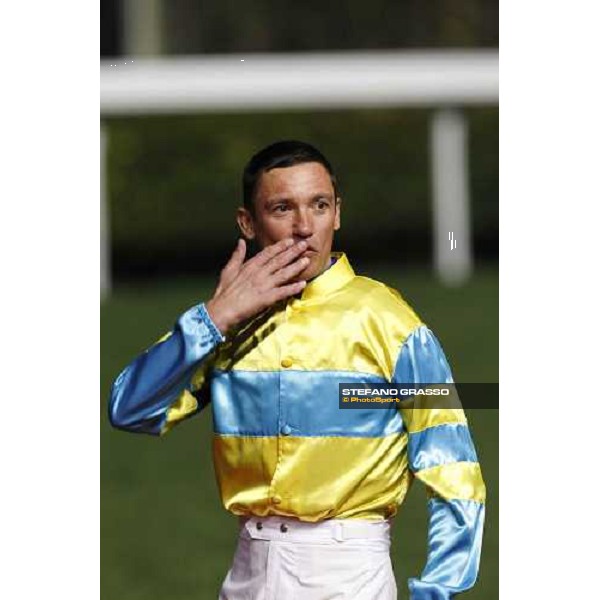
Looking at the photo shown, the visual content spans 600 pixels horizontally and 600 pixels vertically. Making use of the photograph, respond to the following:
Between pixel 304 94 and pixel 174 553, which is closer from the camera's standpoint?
pixel 304 94

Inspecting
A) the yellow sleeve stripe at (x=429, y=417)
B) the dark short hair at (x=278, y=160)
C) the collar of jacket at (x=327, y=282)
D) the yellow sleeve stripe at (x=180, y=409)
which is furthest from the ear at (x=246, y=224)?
the yellow sleeve stripe at (x=429, y=417)

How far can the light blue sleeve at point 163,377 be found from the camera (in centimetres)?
236

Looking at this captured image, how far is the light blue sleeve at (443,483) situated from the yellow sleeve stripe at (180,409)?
0.31 metres

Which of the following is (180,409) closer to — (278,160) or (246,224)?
(246,224)

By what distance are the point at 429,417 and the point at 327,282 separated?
249 millimetres

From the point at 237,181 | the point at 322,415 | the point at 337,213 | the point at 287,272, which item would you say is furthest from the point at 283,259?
the point at 237,181

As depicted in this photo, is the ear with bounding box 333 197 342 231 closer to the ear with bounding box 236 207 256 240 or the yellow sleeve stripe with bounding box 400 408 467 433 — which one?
the ear with bounding box 236 207 256 240

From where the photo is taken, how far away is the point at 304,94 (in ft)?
12.8

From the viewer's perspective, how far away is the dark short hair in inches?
95.2

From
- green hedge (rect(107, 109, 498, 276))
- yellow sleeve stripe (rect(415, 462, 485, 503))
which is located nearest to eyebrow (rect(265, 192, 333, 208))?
green hedge (rect(107, 109, 498, 276))

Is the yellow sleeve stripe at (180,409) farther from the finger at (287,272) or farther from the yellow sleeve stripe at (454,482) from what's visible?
the yellow sleeve stripe at (454,482)
